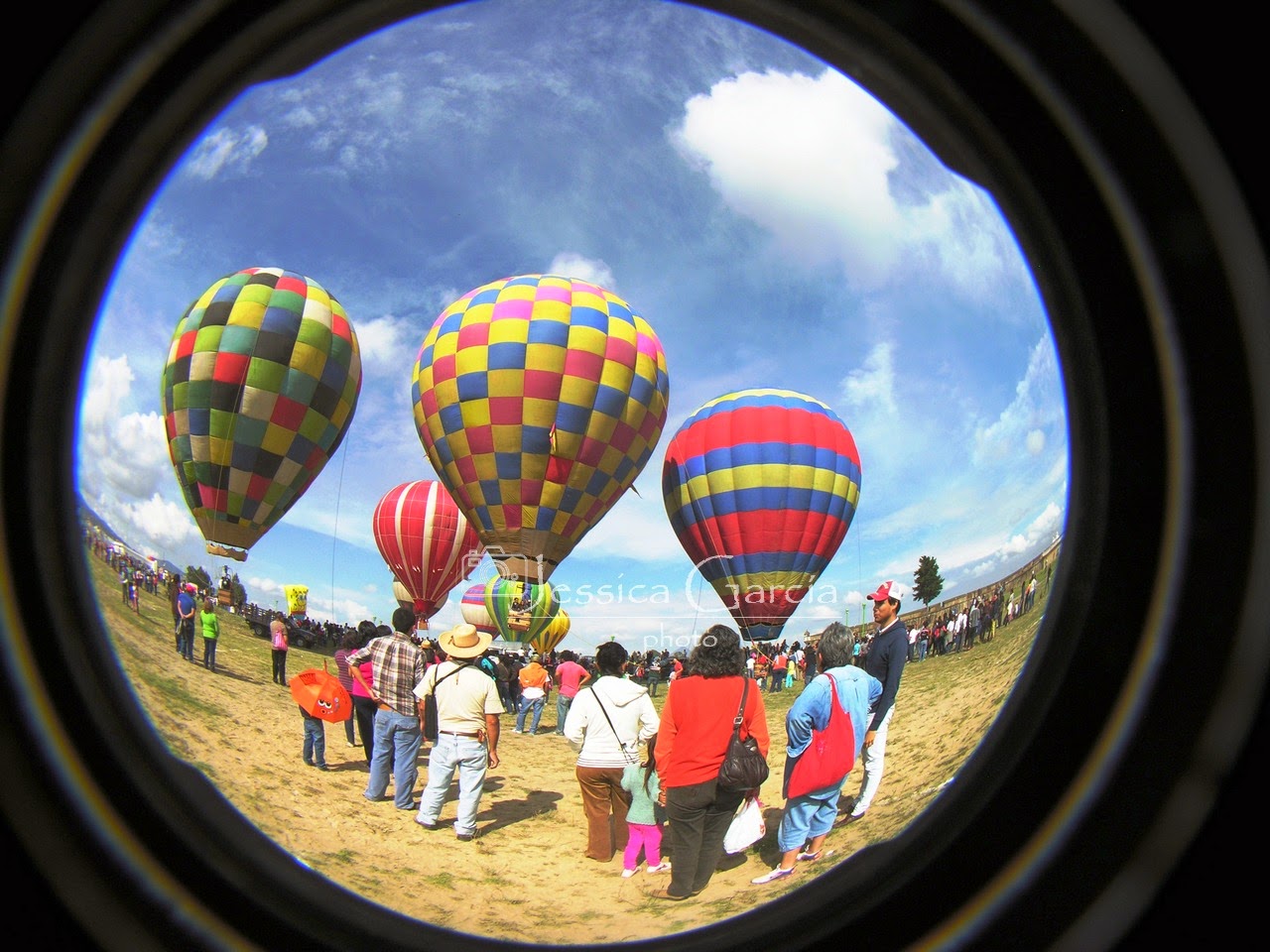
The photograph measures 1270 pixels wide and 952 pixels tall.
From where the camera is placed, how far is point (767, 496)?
16.4 m

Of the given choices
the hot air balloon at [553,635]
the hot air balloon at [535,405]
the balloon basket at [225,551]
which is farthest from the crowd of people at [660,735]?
the hot air balloon at [553,635]

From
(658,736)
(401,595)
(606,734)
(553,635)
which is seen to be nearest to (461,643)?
(606,734)

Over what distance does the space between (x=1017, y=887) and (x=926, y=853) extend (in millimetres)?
246

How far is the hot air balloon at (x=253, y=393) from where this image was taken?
13.7 metres

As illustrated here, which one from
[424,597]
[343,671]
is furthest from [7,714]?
[424,597]

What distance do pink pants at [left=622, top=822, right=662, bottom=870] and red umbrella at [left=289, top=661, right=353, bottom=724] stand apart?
3080 mm

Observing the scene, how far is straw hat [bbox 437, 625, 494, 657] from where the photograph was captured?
514cm

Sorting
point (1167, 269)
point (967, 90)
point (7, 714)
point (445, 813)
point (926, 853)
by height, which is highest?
point (967, 90)

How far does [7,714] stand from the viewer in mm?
1287

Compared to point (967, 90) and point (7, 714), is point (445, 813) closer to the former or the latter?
point (7, 714)

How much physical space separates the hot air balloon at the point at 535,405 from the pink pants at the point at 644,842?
10082mm

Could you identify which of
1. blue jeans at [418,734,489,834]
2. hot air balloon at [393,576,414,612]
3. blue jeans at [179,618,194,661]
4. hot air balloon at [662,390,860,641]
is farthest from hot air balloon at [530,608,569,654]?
blue jeans at [418,734,489,834]

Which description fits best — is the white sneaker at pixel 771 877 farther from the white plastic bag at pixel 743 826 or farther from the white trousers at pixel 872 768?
the white trousers at pixel 872 768

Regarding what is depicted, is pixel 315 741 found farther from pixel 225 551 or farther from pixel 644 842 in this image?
pixel 225 551
